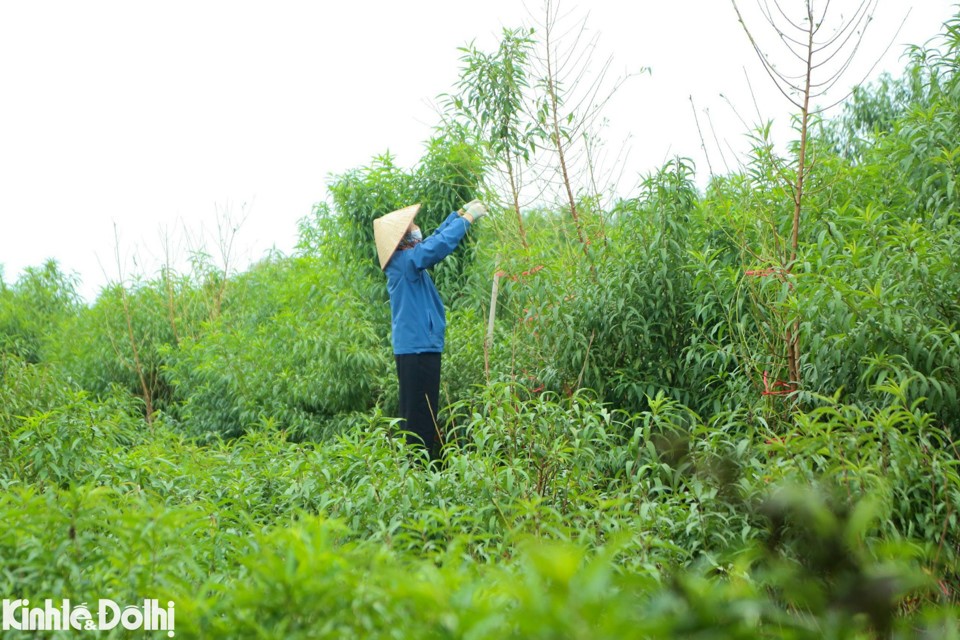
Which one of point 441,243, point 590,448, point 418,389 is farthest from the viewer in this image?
point 418,389

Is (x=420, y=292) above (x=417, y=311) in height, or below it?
above

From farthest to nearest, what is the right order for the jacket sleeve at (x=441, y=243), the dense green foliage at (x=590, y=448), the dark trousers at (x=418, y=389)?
the dark trousers at (x=418, y=389)
the jacket sleeve at (x=441, y=243)
the dense green foliage at (x=590, y=448)

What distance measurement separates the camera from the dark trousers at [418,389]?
5699mm

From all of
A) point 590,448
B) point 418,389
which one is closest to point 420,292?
point 418,389

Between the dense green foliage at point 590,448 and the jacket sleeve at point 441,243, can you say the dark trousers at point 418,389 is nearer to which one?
the dense green foliage at point 590,448

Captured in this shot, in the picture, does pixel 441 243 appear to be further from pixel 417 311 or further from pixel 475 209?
pixel 417 311

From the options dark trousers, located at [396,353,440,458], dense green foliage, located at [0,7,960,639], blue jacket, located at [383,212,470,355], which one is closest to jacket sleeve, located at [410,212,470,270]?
blue jacket, located at [383,212,470,355]

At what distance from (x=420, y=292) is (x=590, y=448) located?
2.33m

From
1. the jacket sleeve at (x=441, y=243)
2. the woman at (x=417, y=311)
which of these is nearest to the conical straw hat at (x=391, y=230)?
the woman at (x=417, y=311)

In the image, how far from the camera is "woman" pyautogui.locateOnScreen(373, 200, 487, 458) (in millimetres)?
5648

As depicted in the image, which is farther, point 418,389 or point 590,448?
point 418,389

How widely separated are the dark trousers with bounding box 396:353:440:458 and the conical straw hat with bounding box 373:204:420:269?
0.67 m

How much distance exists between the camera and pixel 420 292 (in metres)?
5.73

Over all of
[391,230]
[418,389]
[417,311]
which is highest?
[391,230]
